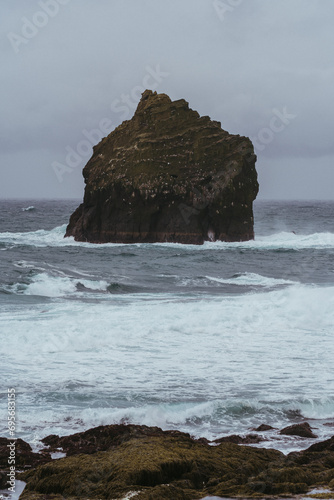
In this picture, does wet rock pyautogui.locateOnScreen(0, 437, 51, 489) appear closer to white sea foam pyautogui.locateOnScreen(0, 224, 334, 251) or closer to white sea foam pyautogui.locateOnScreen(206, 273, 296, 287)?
white sea foam pyautogui.locateOnScreen(206, 273, 296, 287)

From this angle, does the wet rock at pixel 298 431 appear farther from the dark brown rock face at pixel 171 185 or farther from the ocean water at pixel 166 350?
the dark brown rock face at pixel 171 185

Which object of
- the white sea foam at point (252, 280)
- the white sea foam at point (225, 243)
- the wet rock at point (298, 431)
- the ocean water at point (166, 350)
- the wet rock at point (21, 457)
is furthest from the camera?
the white sea foam at point (225, 243)

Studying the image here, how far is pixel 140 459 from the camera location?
20.5 feet

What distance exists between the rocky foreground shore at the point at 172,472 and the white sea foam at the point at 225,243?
37021 mm

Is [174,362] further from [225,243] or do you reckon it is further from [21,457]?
[225,243]

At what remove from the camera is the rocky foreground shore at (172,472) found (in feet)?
18.9

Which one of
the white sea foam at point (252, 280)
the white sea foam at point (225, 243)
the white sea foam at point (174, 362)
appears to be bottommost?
A: the white sea foam at point (174, 362)

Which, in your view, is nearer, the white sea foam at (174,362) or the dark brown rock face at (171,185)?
the white sea foam at (174,362)

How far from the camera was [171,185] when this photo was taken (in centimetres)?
4725

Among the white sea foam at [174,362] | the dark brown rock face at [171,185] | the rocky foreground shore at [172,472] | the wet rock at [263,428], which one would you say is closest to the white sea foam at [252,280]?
the white sea foam at [174,362]

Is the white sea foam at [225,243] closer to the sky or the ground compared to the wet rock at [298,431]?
closer to the sky

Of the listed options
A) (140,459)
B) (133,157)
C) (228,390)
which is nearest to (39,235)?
(133,157)

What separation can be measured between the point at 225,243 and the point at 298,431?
3903 centimetres

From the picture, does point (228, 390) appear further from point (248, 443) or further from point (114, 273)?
point (114, 273)
